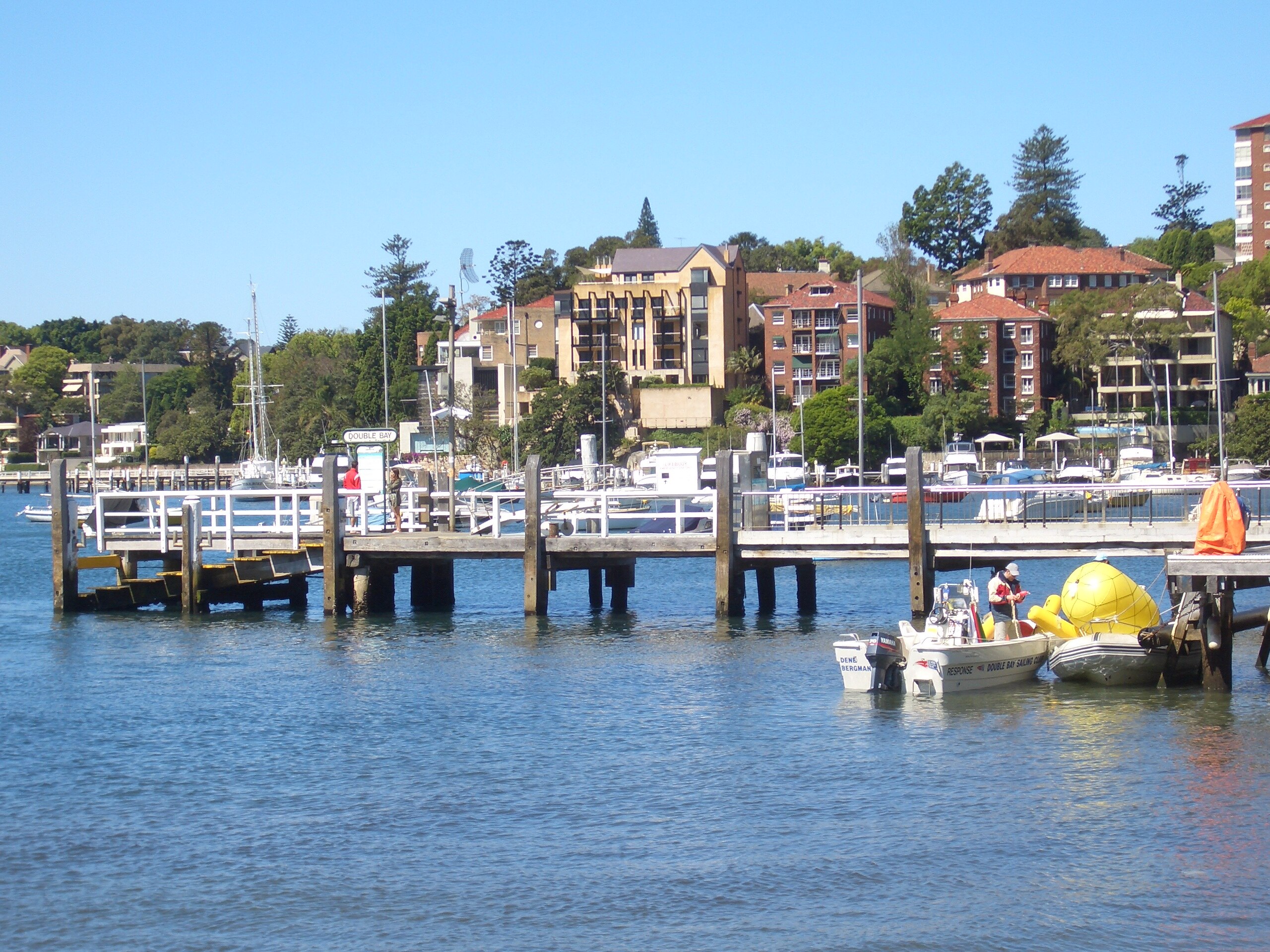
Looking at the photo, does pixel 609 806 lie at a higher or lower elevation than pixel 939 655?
lower

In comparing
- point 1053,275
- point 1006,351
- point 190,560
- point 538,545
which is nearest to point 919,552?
point 538,545

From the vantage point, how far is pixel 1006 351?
112 metres

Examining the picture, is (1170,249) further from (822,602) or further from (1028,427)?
(822,602)

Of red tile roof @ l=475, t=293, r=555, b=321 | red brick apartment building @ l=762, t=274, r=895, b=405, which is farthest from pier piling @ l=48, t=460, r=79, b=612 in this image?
red tile roof @ l=475, t=293, r=555, b=321

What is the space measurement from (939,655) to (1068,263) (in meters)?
109

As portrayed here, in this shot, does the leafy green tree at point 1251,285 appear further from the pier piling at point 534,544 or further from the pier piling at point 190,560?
the pier piling at point 190,560

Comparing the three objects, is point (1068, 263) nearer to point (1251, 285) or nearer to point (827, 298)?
point (1251, 285)

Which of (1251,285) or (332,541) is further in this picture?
(1251,285)

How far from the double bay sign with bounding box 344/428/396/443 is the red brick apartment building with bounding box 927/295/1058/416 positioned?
81.7 metres

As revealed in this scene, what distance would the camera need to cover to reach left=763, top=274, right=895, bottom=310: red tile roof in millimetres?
113125

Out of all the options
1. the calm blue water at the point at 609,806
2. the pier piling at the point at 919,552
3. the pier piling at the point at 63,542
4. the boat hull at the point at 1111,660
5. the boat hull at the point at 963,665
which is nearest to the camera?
the calm blue water at the point at 609,806

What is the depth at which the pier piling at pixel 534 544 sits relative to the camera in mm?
31266

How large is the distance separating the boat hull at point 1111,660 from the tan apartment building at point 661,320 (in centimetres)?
8859

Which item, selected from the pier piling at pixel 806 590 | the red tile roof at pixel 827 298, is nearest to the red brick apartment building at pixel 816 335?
the red tile roof at pixel 827 298
